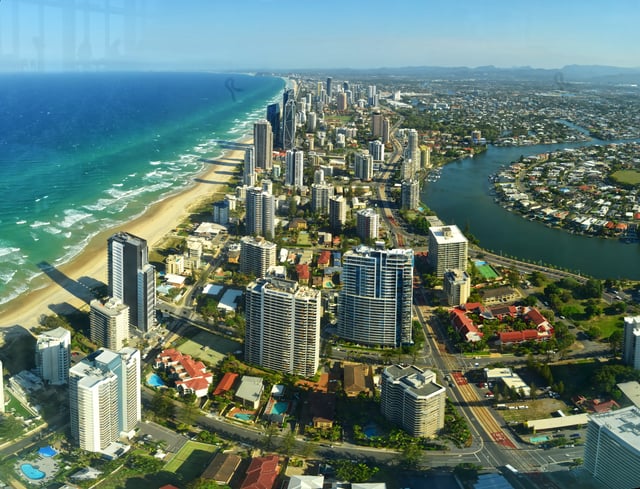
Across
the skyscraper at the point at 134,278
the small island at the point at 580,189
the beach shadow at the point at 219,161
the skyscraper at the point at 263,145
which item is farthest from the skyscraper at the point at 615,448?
the beach shadow at the point at 219,161

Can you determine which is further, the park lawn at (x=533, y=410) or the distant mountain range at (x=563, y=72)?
the distant mountain range at (x=563, y=72)

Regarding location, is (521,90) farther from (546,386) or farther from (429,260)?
(546,386)

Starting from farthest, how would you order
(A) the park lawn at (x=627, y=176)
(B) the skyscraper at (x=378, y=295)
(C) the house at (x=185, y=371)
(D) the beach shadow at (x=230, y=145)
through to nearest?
(D) the beach shadow at (x=230, y=145)
(A) the park lawn at (x=627, y=176)
(B) the skyscraper at (x=378, y=295)
(C) the house at (x=185, y=371)

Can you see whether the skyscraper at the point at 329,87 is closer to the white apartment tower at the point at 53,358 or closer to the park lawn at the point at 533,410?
the white apartment tower at the point at 53,358

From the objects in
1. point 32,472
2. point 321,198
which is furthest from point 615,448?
point 321,198

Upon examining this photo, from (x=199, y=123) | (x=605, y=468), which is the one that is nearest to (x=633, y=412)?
(x=605, y=468)

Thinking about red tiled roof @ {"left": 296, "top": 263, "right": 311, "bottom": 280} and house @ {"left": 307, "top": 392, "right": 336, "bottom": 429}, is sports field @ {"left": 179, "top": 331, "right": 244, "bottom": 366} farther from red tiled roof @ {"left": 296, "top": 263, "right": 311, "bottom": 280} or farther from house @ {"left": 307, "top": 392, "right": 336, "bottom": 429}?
red tiled roof @ {"left": 296, "top": 263, "right": 311, "bottom": 280}

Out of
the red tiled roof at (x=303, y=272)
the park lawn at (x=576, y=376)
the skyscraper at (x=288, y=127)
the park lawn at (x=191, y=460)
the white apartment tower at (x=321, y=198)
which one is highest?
the skyscraper at (x=288, y=127)

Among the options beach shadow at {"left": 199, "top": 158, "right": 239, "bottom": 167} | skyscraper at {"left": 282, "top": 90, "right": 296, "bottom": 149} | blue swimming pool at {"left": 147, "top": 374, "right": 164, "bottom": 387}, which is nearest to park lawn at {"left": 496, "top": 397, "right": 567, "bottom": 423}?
blue swimming pool at {"left": 147, "top": 374, "right": 164, "bottom": 387}
